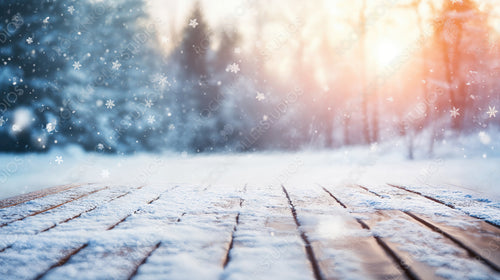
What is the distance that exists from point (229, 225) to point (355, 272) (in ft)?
2.63

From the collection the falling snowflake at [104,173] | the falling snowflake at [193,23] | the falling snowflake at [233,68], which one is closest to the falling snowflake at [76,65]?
the falling snowflake at [104,173]

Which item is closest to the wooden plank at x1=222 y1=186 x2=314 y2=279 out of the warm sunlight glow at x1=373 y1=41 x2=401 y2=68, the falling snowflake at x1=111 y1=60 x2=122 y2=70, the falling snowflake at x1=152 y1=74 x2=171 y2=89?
the falling snowflake at x1=111 y1=60 x2=122 y2=70

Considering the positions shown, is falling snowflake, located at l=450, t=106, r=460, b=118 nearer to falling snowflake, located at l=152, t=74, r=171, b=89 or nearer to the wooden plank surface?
the wooden plank surface

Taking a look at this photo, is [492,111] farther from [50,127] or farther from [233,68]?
[50,127]

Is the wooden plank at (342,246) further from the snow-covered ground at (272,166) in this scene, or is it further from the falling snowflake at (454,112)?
the falling snowflake at (454,112)

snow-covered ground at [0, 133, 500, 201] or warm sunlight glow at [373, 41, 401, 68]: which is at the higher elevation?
warm sunlight glow at [373, 41, 401, 68]

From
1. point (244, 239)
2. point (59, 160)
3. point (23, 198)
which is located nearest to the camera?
point (244, 239)

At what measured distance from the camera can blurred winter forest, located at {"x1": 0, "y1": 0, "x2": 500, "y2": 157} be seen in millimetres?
6816

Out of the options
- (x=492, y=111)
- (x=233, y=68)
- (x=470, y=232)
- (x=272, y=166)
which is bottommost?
(x=272, y=166)

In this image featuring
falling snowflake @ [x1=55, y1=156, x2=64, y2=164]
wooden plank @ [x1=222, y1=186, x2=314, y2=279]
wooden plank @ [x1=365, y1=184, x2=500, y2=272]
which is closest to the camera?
wooden plank @ [x1=222, y1=186, x2=314, y2=279]

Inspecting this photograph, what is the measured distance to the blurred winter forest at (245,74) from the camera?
6.82m

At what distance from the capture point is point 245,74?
8992 mm

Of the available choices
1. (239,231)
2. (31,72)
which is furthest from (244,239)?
(31,72)

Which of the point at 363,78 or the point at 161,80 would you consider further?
the point at 363,78
